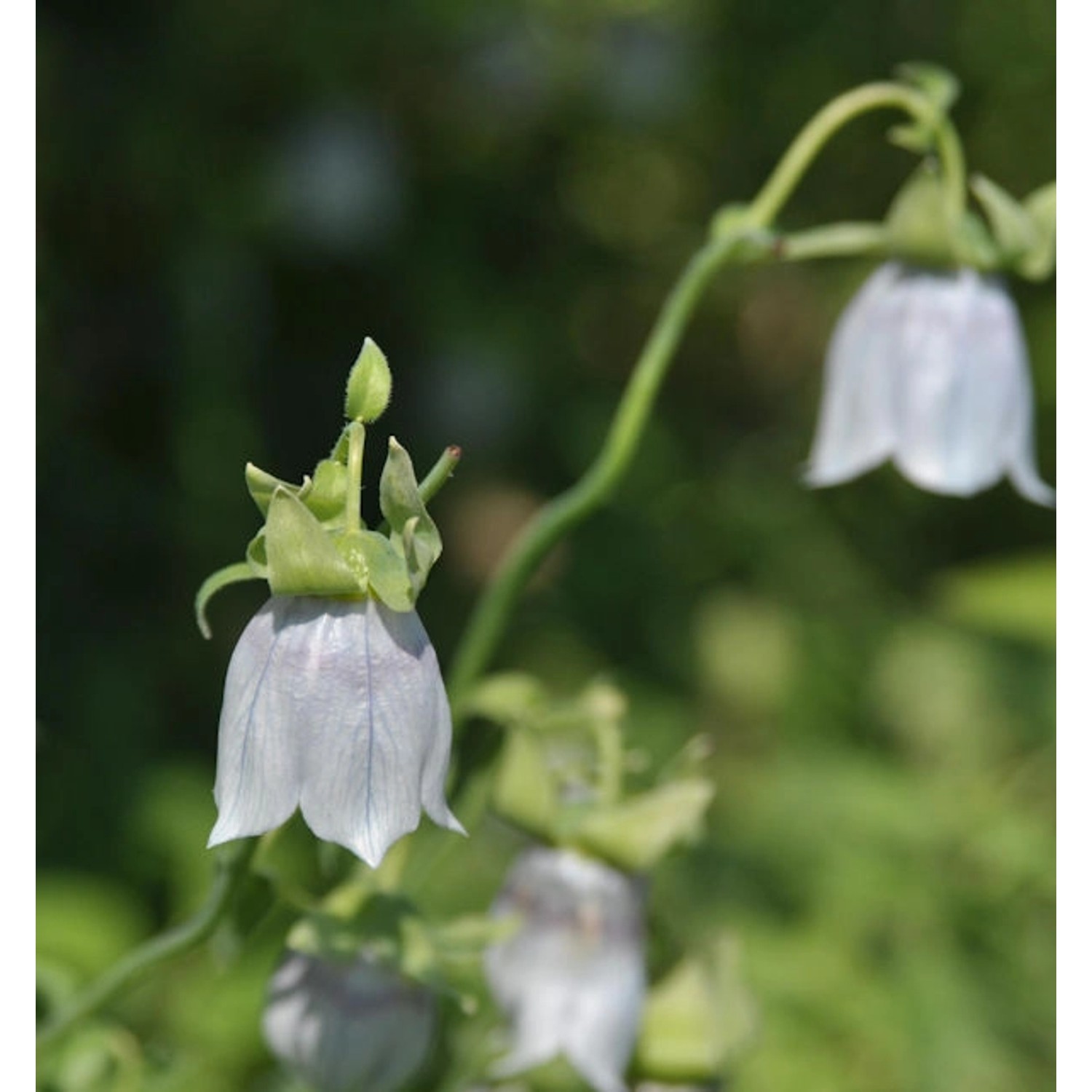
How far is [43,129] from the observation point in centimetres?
396

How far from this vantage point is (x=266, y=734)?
122 cm

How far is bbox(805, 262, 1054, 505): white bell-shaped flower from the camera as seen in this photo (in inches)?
69.2

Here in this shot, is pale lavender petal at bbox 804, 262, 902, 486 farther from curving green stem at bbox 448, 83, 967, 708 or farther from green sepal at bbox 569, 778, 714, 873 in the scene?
green sepal at bbox 569, 778, 714, 873

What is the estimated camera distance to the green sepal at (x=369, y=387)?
1176 mm

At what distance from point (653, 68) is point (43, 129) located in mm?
1273

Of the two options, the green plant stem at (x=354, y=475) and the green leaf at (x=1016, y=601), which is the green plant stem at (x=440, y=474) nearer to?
the green plant stem at (x=354, y=475)

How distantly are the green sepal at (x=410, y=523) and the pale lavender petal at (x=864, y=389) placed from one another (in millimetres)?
669

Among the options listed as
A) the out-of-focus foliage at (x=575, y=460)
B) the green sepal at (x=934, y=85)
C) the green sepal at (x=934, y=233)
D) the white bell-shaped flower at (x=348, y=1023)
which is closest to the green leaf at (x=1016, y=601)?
the out-of-focus foliage at (x=575, y=460)

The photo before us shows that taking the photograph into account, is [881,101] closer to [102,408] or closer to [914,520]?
[914,520]

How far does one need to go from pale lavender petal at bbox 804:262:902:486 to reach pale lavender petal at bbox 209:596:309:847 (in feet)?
2.30

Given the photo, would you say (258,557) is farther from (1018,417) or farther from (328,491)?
(1018,417)

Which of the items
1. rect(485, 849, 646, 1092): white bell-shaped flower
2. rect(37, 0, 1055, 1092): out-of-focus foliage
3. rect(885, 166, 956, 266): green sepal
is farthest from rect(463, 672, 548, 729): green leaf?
rect(37, 0, 1055, 1092): out-of-focus foliage
